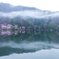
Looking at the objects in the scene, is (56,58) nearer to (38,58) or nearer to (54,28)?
(38,58)

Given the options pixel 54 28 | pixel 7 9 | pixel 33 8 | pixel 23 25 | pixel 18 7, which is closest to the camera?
pixel 54 28

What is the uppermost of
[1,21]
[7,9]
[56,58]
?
[7,9]

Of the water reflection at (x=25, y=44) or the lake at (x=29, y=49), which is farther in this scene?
the water reflection at (x=25, y=44)

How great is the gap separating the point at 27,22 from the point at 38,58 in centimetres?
4828

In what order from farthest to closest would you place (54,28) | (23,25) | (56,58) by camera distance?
(23,25) < (54,28) < (56,58)

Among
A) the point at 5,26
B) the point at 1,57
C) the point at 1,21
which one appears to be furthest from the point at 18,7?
the point at 1,57

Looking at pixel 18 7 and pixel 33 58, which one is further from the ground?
pixel 18 7

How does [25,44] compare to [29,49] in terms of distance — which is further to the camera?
[25,44]

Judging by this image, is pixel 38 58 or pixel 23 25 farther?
pixel 23 25

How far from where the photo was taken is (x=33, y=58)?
22.2 ft

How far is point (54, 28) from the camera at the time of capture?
4847 cm

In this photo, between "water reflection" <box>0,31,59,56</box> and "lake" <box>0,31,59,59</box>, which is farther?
"water reflection" <box>0,31,59,56</box>

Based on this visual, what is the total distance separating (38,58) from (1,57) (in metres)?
2.29

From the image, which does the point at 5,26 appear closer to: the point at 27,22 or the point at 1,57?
the point at 27,22
